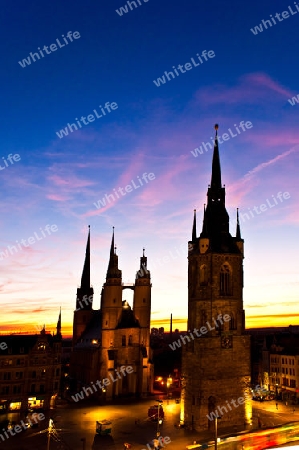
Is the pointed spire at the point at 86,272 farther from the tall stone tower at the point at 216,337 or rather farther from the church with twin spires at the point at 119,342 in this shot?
the tall stone tower at the point at 216,337

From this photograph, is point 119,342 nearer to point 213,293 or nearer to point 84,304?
point 84,304

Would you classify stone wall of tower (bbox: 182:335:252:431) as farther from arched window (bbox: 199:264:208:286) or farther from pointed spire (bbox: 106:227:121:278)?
pointed spire (bbox: 106:227:121:278)

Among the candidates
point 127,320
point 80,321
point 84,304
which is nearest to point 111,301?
point 127,320

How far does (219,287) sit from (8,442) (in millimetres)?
27367

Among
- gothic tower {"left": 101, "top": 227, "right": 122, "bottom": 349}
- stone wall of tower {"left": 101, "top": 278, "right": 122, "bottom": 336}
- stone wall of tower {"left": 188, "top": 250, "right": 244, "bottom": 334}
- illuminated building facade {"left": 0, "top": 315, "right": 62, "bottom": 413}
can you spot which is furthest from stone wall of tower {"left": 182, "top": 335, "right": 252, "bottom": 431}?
stone wall of tower {"left": 101, "top": 278, "right": 122, "bottom": 336}

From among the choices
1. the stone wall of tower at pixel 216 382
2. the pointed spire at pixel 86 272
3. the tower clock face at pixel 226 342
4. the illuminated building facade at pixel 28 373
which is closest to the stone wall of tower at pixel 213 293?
the tower clock face at pixel 226 342

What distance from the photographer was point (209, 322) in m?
47.5

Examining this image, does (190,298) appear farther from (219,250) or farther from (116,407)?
(116,407)

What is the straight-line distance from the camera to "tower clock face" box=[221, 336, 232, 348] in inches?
1865

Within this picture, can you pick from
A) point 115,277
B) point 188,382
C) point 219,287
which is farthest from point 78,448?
point 115,277

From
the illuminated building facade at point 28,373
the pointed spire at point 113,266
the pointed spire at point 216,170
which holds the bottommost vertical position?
the illuminated building facade at point 28,373

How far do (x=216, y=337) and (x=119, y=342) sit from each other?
80.6 feet

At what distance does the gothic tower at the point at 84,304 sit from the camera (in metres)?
82.4

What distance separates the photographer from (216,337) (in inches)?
1857
